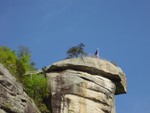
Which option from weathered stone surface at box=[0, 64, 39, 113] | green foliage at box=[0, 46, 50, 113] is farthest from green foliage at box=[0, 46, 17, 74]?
weathered stone surface at box=[0, 64, 39, 113]

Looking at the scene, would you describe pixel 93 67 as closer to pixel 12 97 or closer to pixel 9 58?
pixel 9 58

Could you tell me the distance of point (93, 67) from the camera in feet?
119

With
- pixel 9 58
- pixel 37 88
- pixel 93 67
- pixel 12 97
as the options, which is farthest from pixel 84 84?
pixel 12 97

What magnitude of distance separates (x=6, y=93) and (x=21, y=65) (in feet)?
27.7

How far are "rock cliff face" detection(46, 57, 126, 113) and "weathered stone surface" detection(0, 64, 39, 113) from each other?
3.88 metres

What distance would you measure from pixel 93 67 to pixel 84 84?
1770mm

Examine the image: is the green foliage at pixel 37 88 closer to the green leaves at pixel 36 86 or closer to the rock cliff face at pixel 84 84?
the green leaves at pixel 36 86

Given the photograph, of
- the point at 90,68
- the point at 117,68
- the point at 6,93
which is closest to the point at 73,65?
the point at 90,68

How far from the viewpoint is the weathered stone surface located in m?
28.4

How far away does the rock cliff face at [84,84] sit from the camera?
3403cm

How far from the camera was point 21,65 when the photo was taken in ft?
122

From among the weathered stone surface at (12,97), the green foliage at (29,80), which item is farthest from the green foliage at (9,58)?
the weathered stone surface at (12,97)

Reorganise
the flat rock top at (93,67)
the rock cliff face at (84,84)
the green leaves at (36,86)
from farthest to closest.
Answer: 1. the flat rock top at (93,67)
2. the green leaves at (36,86)
3. the rock cliff face at (84,84)

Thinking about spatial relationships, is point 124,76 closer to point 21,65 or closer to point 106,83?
point 106,83
